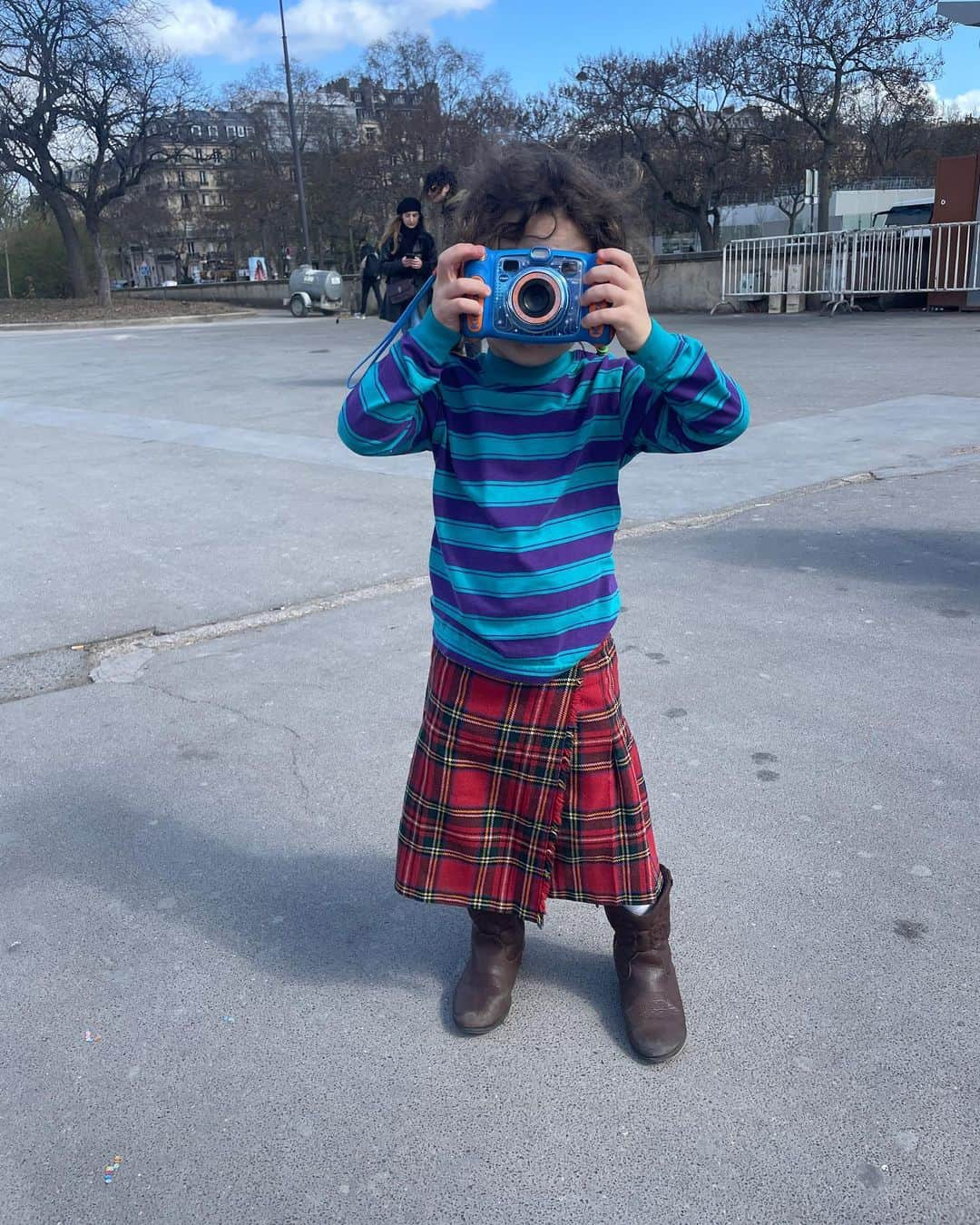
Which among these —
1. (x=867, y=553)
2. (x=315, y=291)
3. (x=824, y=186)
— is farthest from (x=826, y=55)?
(x=867, y=553)

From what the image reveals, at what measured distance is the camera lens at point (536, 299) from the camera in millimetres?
1607

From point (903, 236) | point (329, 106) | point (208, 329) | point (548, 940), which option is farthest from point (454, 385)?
point (329, 106)

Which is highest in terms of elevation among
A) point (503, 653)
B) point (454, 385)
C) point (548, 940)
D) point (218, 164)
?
point (218, 164)

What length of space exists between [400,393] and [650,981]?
1.15m

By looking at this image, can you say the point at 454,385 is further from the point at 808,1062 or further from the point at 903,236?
the point at 903,236

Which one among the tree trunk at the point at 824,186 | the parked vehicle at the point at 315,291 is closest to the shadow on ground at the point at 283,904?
the parked vehicle at the point at 315,291

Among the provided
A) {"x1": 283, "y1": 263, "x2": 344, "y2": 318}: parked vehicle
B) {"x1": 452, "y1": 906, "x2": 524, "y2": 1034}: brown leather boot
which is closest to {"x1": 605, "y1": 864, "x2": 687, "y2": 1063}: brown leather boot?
{"x1": 452, "y1": 906, "x2": 524, "y2": 1034}: brown leather boot

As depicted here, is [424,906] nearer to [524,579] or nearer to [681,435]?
[524,579]

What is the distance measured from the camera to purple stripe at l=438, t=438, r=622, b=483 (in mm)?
1782

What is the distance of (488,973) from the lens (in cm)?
206

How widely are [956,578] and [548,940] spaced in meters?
2.85

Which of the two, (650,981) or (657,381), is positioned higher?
(657,381)

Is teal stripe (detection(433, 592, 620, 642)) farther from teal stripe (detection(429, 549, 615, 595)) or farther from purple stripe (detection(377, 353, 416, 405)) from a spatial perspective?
purple stripe (detection(377, 353, 416, 405))

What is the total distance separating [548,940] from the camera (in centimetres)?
232
